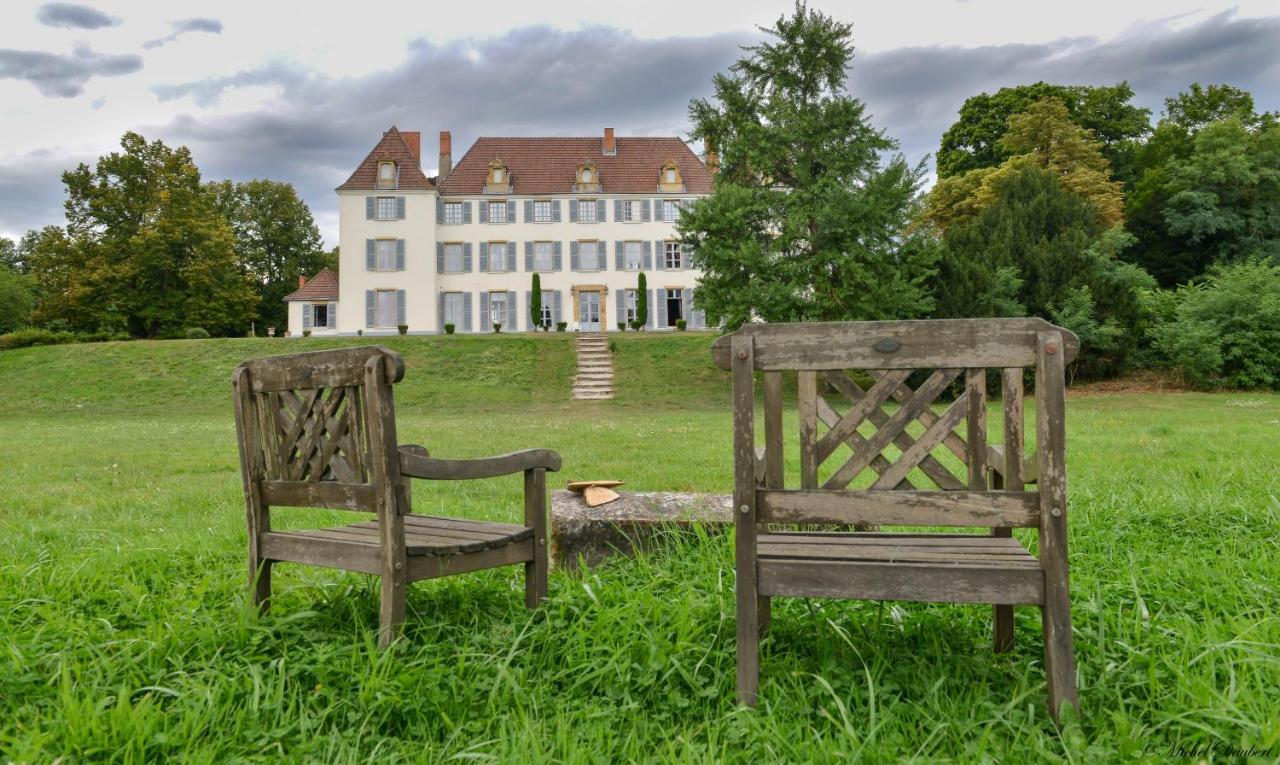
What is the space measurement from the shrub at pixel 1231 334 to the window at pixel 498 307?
86.9ft

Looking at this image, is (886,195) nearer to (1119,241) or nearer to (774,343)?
(1119,241)

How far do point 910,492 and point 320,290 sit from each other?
137ft

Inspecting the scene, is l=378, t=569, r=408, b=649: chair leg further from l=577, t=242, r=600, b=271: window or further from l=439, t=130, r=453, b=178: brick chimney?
l=439, t=130, r=453, b=178: brick chimney

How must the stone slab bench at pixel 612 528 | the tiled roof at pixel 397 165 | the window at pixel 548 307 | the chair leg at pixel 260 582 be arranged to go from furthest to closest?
the window at pixel 548 307 < the tiled roof at pixel 397 165 < the stone slab bench at pixel 612 528 < the chair leg at pixel 260 582

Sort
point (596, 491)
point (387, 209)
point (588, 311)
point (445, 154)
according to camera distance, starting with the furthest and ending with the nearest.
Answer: point (445, 154) < point (588, 311) < point (387, 209) < point (596, 491)

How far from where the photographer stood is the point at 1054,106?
32250mm

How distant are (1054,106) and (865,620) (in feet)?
113

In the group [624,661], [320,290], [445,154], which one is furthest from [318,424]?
[445,154]

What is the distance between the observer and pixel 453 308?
3906 centimetres

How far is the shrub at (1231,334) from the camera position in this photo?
61.9ft

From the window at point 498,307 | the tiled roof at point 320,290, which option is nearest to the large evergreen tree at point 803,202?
the window at point 498,307

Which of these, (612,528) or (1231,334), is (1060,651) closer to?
(612,528)

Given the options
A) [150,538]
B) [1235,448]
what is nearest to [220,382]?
[150,538]

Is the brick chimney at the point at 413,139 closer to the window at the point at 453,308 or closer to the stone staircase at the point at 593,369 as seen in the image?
the window at the point at 453,308
